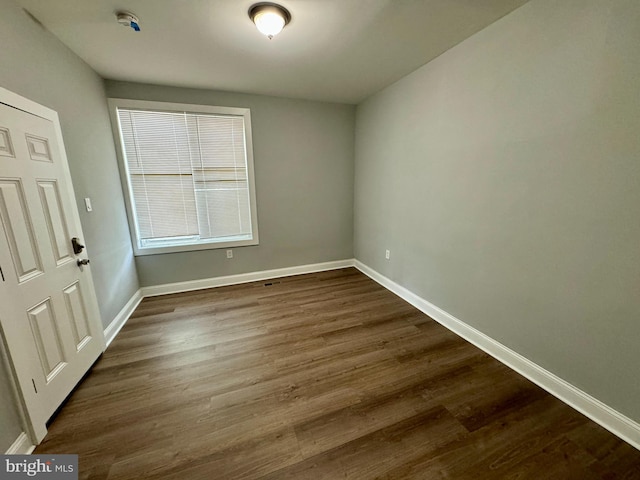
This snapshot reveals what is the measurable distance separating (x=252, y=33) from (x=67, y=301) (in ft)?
7.77

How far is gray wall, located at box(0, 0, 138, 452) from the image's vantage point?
58.1 inches

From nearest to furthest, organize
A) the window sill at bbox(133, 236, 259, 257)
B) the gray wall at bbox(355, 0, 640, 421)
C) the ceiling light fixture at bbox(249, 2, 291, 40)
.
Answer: the gray wall at bbox(355, 0, 640, 421) → the ceiling light fixture at bbox(249, 2, 291, 40) → the window sill at bbox(133, 236, 259, 257)

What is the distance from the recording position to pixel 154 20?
1703mm

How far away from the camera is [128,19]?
5.39ft

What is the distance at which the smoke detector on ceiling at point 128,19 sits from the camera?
1.62 m

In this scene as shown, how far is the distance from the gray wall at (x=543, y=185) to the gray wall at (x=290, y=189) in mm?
1327

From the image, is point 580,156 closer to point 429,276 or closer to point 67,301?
point 429,276

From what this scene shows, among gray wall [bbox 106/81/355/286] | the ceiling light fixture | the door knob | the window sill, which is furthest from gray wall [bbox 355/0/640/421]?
the door knob

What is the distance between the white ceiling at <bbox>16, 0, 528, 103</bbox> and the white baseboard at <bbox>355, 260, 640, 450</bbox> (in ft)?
8.06

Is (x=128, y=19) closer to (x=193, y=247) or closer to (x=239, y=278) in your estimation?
(x=193, y=247)

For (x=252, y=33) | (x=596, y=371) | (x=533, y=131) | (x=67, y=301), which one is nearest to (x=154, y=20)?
(x=252, y=33)

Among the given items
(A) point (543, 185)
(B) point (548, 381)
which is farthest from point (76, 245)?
(B) point (548, 381)

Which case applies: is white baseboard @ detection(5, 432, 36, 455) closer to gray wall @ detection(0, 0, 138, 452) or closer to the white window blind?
gray wall @ detection(0, 0, 138, 452)

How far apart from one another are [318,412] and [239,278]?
2376 millimetres
